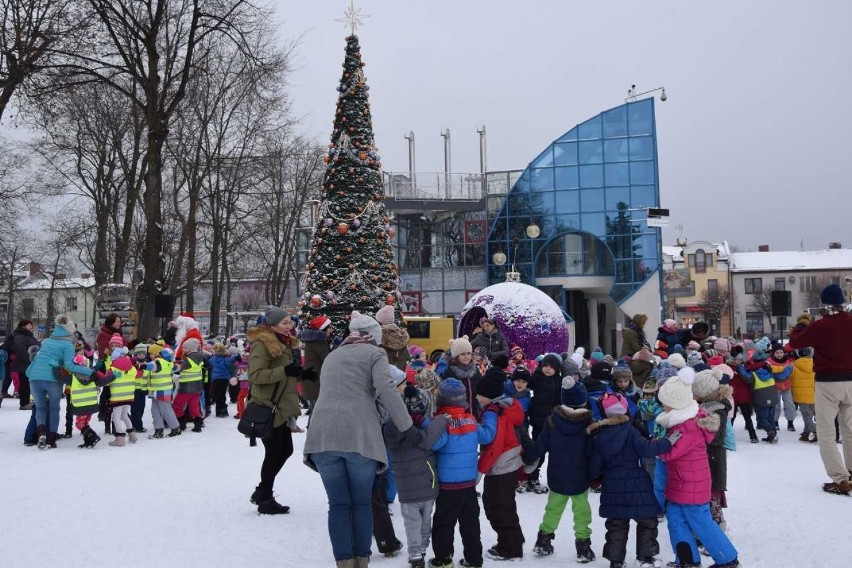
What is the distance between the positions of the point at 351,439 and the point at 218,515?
9.38 ft

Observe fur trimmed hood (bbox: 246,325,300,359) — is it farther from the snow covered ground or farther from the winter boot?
the winter boot

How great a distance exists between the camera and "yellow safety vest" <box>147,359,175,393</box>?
12.0 metres

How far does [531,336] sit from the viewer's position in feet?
55.2

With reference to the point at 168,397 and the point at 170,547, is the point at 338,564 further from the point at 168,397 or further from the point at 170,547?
the point at 168,397

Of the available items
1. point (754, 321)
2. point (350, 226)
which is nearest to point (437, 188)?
point (350, 226)

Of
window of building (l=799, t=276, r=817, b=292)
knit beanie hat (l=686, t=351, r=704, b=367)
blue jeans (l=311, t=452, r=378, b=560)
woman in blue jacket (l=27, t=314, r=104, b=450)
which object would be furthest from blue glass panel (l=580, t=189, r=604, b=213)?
window of building (l=799, t=276, r=817, b=292)

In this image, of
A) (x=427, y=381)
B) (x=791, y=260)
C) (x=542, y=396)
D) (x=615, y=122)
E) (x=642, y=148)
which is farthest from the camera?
(x=791, y=260)

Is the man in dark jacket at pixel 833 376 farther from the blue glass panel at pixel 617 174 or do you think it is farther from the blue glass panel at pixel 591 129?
the blue glass panel at pixel 591 129

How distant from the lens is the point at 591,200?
3547 cm

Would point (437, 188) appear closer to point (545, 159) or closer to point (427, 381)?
point (545, 159)

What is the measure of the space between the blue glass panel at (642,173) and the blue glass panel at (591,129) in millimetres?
2203

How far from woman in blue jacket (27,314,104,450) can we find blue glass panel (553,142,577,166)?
1100 inches

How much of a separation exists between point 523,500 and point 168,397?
667cm

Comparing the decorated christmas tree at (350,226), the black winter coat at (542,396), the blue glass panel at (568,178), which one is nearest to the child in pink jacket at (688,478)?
the black winter coat at (542,396)
